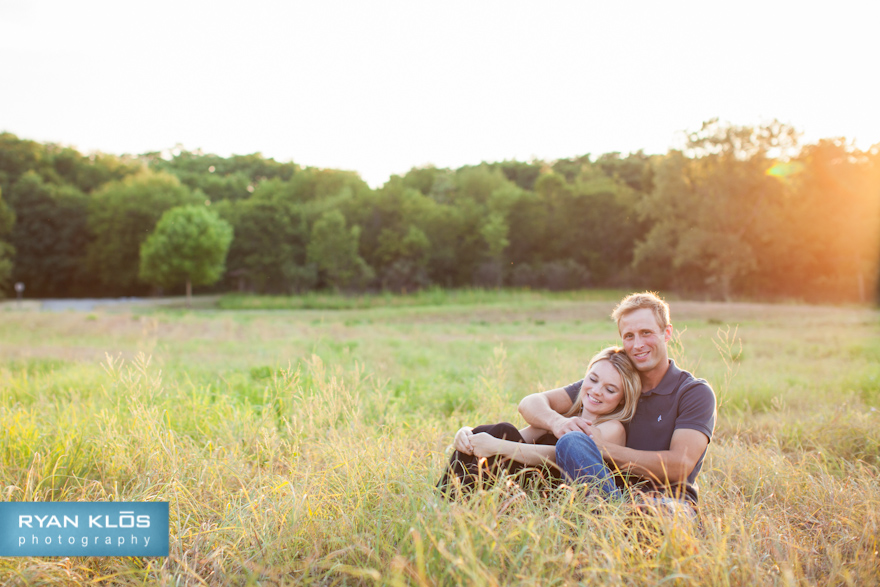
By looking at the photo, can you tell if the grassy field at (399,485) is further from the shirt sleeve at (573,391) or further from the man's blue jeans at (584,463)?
the shirt sleeve at (573,391)

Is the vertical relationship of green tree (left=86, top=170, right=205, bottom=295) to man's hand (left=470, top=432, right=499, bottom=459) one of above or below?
above

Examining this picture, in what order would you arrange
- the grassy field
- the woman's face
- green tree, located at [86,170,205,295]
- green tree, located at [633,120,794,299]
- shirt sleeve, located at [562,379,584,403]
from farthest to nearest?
green tree, located at [86,170,205,295] → green tree, located at [633,120,794,299] → shirt sleeve, located at [562,379,584,403] → the woman's face → the grassy field

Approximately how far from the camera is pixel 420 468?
3207 mm

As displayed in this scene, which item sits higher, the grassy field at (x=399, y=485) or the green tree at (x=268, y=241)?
the green tree at (x=268, y=241)

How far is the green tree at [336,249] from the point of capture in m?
31.6

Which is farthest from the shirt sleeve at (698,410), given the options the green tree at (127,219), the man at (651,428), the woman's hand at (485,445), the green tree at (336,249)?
the green tree at (127,219)

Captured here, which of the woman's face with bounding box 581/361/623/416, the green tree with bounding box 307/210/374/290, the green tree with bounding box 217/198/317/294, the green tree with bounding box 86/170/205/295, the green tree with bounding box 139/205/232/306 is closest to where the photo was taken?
the woman's face with bounding box 581/361/623/416

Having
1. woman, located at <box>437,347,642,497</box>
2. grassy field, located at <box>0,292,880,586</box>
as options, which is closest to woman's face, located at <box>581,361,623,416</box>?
woman, located at <box>437,347,642,497</box>

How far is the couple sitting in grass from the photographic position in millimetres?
2602

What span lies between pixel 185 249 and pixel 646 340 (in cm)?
3129

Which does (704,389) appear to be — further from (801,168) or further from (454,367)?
(801,168)

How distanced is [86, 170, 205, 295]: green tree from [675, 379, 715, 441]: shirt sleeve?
132 feet

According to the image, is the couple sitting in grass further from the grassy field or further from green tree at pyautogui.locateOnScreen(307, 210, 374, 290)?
green tree at pyautogui.locateOnScreen(307, 210, 374, 290)

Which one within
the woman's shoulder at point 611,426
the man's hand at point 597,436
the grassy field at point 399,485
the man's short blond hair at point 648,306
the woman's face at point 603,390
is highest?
the man's short blond hair at point 648,306
